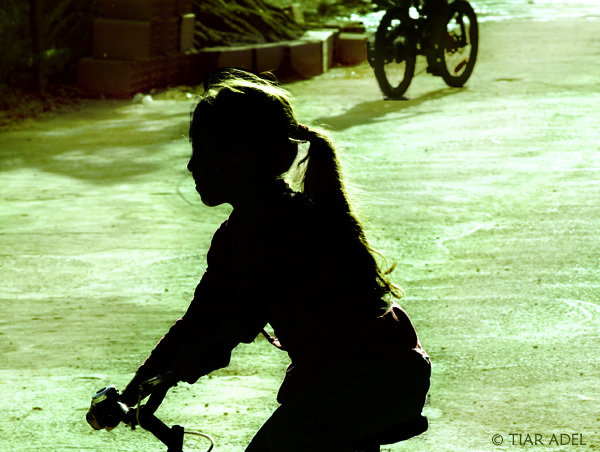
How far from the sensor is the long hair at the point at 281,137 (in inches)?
87.1

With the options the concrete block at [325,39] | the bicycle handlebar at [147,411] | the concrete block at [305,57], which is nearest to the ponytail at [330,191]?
the bicycle handlebar at [147,411]

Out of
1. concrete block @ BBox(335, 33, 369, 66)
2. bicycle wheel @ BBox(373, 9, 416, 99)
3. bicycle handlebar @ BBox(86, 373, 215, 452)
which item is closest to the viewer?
bicycle handlebar @ BBox(86, 373, 215, 452)

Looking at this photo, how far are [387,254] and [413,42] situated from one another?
5.94m

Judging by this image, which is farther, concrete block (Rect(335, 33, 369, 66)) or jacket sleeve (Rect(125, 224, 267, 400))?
concrete block (Rect(335, 33, 369, 66))

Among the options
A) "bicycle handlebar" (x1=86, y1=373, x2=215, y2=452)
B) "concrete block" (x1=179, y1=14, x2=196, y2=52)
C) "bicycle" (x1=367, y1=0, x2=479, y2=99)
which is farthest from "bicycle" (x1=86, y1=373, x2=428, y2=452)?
"concrete block" (x1=179, y1=14, x2=196, y2=52)

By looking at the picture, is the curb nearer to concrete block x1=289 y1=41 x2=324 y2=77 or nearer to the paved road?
concrete block x1=289 y1=41 x2=324 y2=77

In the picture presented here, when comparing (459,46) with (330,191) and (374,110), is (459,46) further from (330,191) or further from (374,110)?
(330,191)

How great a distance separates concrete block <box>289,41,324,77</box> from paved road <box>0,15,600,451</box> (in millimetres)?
2040

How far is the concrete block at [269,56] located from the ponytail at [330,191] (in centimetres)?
1065

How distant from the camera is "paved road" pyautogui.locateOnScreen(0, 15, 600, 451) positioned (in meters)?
4.16

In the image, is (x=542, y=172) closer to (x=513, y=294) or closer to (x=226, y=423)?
(x=513, y=294)

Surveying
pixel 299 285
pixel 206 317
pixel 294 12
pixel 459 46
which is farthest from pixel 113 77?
pixel 299 285

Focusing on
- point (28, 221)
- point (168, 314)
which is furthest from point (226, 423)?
point (28, 221)

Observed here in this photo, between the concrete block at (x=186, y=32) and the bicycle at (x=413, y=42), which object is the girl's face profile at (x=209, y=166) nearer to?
the bicycle at (x=413, y=42)
